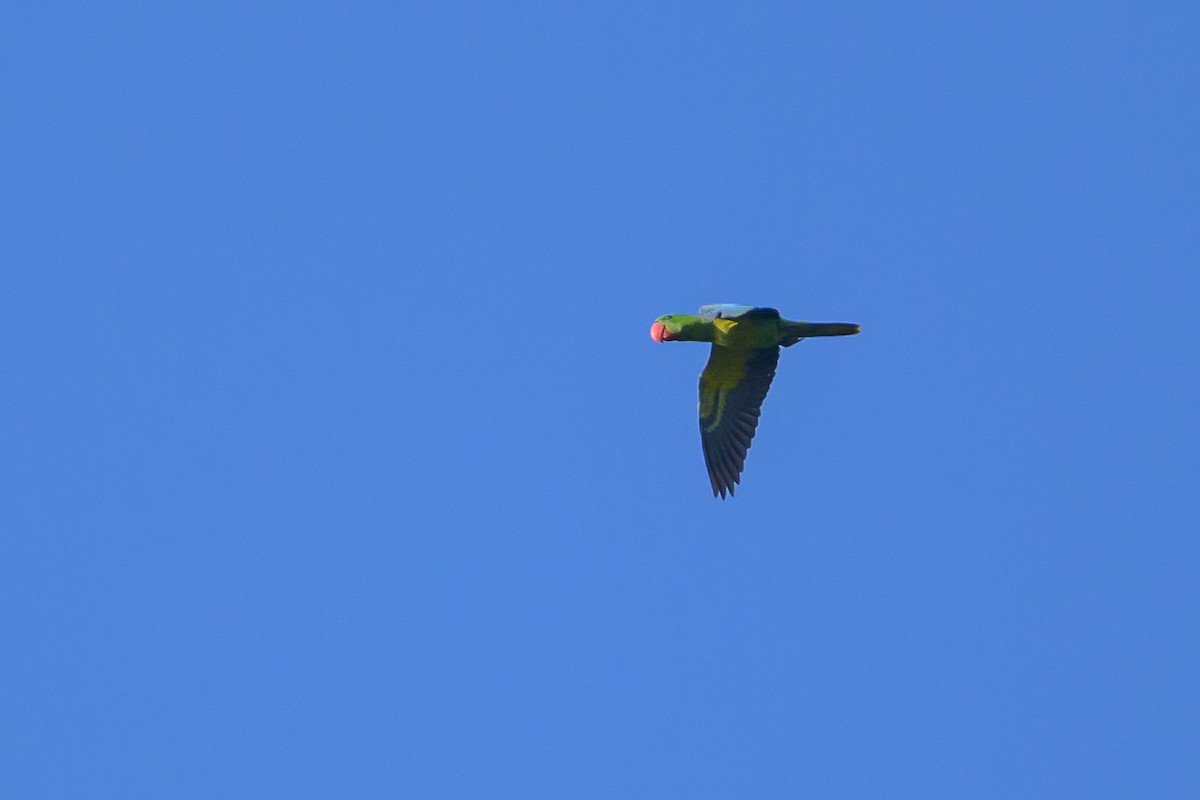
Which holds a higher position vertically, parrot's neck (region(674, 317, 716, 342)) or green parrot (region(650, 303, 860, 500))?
parrot's neck (region(674, 317, 716, 342))

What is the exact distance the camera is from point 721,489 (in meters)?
23.1

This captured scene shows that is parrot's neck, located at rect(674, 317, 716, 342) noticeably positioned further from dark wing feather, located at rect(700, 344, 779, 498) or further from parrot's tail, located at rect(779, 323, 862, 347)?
parrot's tail, located at rect(779, 323, 862, 347)

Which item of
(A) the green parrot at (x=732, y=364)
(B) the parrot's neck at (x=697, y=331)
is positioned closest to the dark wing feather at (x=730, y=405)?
(A) the green parrot at (x=732, y=364)

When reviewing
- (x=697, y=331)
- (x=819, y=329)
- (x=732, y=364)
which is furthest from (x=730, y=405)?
(x=819, y=329)

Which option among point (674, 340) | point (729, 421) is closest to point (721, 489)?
point (729, 421)

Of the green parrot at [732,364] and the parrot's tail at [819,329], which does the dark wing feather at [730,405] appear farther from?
the parrot's tail at [819,329]

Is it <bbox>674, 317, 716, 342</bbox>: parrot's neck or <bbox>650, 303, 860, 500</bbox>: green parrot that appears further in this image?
<bbox>674, 317, 716, 342</bbox>: parrot's neck

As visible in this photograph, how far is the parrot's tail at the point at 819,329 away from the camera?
21.4 metres

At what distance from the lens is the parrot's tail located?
21422 mm

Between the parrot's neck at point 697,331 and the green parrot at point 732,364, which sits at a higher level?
the parrot's neck at point 697,331

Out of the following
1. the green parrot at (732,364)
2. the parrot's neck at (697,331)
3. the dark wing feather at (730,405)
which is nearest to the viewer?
the green parrot at (732,364)

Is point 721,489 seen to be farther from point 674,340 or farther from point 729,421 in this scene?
point 674,340

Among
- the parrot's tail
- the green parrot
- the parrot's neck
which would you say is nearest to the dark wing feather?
the green parrot

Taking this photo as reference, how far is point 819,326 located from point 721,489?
2956 millimetres
